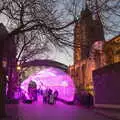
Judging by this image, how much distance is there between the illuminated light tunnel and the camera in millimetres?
54781

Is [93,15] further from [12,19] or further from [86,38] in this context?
[12,19]

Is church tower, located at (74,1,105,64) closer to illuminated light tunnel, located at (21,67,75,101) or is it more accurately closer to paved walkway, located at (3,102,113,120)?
paved walkway, located at (3,102,113,120)

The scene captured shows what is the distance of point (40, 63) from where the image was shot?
173ft

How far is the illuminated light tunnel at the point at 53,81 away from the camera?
54781 mm

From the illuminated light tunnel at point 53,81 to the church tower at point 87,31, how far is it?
30145 millimetres

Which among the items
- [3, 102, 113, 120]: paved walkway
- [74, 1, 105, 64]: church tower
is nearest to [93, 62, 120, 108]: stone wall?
[3, 102, 113, 120]: paved walkway

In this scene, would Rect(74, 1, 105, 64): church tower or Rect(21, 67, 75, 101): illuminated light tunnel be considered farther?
Rect(21, 67, 75, 101): illuminated light tunnel

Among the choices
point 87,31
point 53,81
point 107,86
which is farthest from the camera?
point 53,81

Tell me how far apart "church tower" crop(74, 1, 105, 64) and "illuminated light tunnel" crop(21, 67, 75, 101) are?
98.9ft

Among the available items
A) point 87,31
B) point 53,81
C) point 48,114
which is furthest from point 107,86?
point 87,31

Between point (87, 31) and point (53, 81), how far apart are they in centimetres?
3378

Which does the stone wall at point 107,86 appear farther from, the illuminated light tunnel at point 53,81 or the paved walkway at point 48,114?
the illuminated light tunnel at point 53,81

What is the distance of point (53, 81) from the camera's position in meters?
56.3

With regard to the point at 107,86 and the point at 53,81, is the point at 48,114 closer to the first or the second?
the point at 107,86
